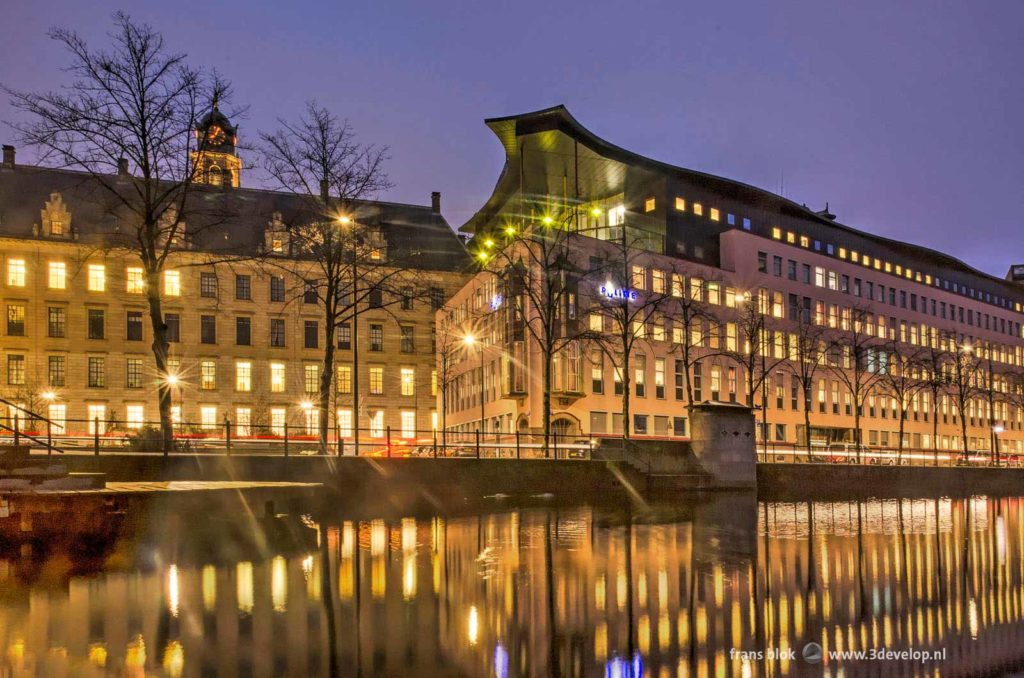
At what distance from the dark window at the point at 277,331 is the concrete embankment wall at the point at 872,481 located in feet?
158

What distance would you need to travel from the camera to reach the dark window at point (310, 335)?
76562mm

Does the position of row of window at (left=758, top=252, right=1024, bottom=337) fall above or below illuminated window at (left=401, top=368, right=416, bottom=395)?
above

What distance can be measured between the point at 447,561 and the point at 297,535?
463 centimetres

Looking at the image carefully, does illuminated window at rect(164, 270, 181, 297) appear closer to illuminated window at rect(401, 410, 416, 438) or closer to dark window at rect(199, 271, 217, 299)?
dark window at rect(199, 271, 217, 299)

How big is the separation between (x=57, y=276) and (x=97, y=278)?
283cm

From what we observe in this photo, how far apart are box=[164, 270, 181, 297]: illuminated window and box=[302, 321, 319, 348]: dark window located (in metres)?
10.7

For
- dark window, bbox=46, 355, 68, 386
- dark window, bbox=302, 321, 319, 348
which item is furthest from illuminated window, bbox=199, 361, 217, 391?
dark window, bbox=46, 355, 68, 386

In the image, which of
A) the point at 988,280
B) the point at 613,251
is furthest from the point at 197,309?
the point at 988,280

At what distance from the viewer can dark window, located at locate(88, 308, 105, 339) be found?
6975 centimetres

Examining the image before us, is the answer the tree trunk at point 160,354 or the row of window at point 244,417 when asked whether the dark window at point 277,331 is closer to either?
the row of window at point 244,417

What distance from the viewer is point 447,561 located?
1283 cm


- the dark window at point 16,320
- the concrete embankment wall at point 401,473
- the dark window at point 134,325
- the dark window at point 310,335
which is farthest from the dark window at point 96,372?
the concrete embankment wall at point 401,473

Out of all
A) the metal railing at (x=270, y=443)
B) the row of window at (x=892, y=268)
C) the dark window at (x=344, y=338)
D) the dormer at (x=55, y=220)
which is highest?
the dormer at (x=55, y=220)

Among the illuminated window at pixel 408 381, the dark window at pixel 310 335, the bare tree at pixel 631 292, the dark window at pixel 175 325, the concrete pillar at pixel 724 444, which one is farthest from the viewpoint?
the illuminated window at pixel 408 381
